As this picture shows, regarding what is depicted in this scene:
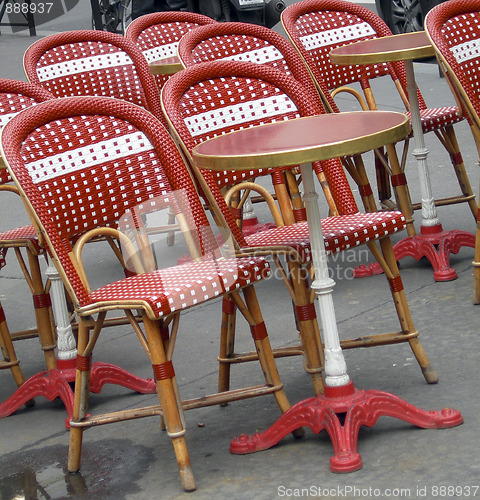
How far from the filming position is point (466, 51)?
14.2 feet

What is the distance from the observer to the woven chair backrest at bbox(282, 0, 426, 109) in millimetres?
5508

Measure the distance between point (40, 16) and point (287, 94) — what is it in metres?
15.3

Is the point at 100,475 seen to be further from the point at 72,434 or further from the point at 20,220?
the point at 20,220

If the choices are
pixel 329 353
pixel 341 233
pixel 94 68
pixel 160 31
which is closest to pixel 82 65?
pixel 94 68

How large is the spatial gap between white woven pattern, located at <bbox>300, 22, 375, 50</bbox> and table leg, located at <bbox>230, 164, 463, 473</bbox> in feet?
7.77

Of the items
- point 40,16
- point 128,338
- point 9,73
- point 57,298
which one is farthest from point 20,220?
point 40,16

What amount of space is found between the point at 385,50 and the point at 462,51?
64 cm

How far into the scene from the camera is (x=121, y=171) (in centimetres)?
359

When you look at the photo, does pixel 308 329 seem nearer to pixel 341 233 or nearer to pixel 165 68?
pixel 341 233

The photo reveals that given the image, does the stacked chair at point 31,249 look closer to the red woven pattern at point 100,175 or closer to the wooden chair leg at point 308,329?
the red woven pattern at point 100,175

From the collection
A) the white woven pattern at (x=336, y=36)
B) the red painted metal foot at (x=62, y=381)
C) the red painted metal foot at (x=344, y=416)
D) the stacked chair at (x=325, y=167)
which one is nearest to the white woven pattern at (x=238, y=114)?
the stacked chair at (x=325, y=167)

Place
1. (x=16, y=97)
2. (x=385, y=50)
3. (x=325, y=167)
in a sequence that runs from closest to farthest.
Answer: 1. (x=325, y=167)
2. (x=16, y=97)
3. (x=385, y=50)

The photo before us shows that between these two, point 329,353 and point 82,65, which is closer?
point 329,353

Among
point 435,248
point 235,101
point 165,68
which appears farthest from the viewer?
point 165,68
